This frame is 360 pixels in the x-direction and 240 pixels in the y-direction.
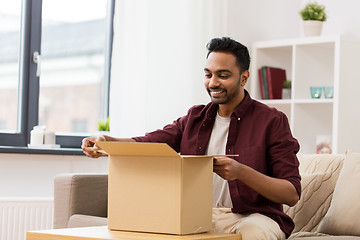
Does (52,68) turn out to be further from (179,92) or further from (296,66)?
(296,66)

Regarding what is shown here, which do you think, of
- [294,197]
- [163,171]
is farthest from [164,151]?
[294,197]

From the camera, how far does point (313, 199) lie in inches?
100.0

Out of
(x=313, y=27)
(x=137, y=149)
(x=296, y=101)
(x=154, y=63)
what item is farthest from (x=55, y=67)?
(x=137, y=149)

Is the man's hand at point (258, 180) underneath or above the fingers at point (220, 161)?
underneath

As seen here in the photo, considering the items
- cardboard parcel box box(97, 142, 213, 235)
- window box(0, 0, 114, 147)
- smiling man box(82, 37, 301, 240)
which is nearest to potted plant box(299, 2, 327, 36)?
window box(0, 0, 114, 147)

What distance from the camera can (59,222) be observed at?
2.61 meters

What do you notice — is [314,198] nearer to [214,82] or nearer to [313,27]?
[214,82]

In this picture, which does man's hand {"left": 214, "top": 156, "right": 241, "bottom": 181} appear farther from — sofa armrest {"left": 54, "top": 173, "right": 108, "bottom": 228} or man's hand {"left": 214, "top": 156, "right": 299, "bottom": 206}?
sofa armrest {"left": 54, "top": 173, "right": 108, "bottom": 228}

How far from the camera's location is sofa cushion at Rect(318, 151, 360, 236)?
2344 mm

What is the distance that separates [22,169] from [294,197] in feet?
6.43

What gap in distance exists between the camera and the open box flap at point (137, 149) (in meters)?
1.69

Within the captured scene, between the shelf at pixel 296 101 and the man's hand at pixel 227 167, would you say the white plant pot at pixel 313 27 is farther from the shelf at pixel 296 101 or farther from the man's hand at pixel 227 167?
the man's hand at pixel 227 167

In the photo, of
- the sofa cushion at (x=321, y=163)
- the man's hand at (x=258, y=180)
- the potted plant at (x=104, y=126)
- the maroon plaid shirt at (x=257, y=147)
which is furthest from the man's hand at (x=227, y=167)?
the potted plant at (x=104, y=126)

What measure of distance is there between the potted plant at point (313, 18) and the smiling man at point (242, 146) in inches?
73.4
